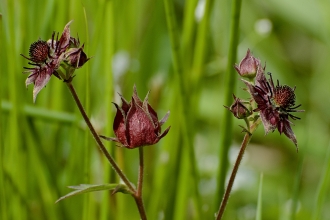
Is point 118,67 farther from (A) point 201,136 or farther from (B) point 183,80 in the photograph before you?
(B) point 183,80

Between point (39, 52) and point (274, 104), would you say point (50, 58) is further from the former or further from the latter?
point (274, 104)

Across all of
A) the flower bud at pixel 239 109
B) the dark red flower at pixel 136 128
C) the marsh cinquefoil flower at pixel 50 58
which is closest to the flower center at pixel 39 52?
the marsh cinquefoil flower at pixel 50 58

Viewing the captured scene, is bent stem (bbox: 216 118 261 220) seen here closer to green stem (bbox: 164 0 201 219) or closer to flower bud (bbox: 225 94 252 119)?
flower bud (bbox: 225 94 252 119)

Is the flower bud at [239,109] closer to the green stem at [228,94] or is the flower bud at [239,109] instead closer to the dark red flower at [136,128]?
the dark red flower at [136,128]

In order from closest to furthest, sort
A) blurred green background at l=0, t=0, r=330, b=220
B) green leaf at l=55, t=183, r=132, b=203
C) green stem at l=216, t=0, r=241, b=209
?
1. green leaf at l=55, t=183, r=132, b=203
2. green stem at l=216, t=0, r=241, b=209
3. blurred green background at l=0, t=0, r=330, b=220

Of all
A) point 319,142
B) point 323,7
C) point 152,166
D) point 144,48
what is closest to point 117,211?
point 152,166

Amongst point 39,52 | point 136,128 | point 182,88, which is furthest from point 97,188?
point 182,88

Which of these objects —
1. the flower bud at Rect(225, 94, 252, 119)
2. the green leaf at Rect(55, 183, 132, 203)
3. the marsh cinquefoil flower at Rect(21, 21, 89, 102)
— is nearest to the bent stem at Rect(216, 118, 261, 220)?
the flower bud at Rect(225, 94, 252, 119)
